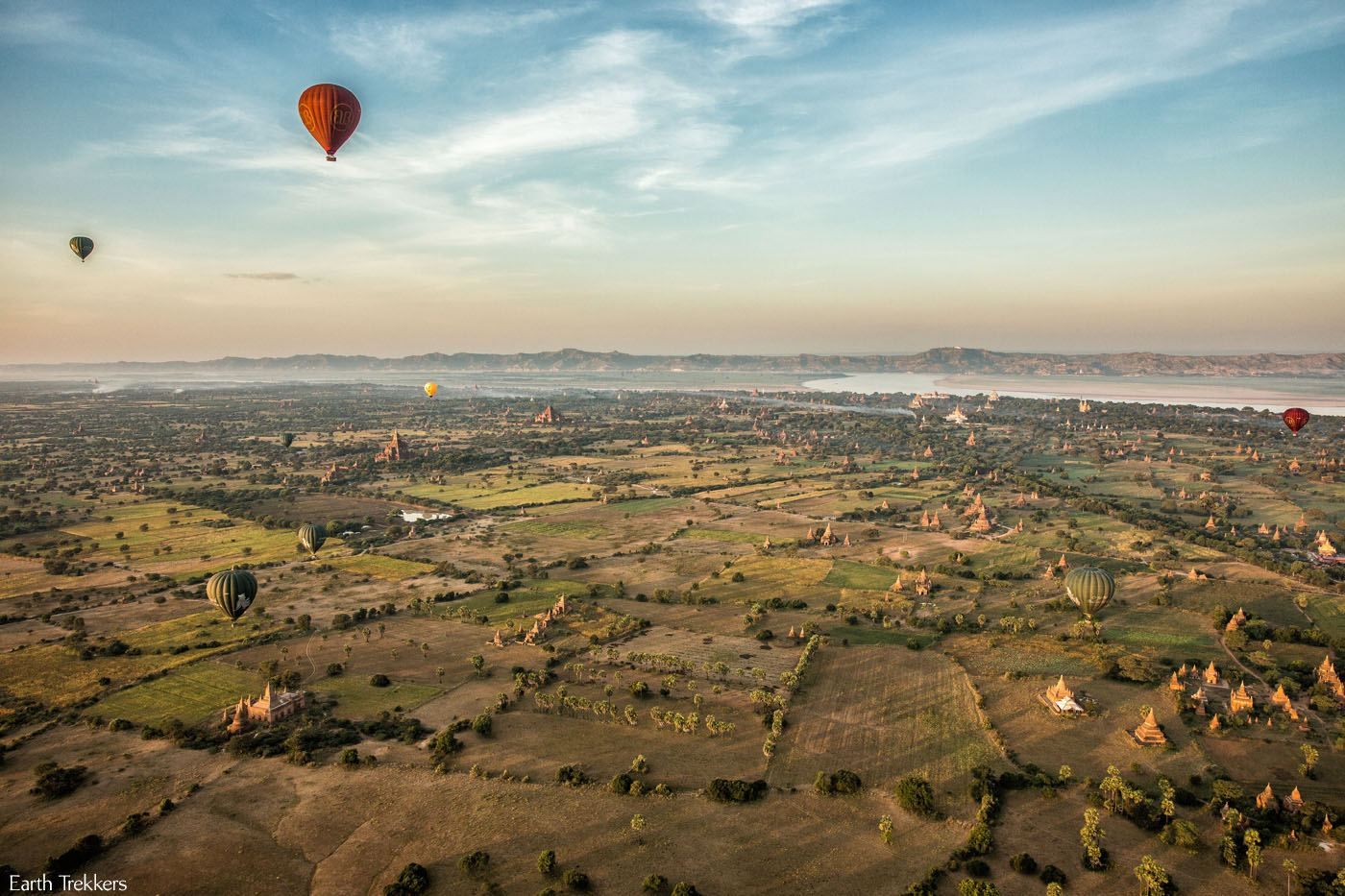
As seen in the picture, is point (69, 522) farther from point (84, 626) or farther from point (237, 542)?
point (84, 626)

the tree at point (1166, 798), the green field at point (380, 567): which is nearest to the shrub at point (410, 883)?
A: the tree at point (1166, 798)

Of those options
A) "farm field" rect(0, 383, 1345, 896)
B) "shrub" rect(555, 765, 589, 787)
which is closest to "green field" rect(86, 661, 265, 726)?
"farm field" rect(0, 383, 1345, 896)

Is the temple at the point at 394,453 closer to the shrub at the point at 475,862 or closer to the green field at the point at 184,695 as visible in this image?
the green field at the point at 184,695

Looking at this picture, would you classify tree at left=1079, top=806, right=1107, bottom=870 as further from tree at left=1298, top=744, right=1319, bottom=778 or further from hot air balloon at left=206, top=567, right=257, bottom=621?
hot air balloon at left=206, top=567, right=257, bottom=621

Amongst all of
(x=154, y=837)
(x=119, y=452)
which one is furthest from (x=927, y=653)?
(x=119, y=452)

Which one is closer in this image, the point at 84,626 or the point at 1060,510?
the point at 84,626
